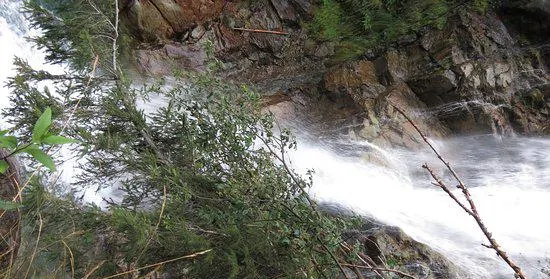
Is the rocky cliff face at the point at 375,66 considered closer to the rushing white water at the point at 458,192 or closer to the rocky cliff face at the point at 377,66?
the rocky cliff face at the point at 377,66

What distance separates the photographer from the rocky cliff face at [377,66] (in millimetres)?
9047

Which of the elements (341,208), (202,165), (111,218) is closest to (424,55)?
(341,208)

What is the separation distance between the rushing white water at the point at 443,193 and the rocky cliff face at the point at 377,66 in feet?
1.47

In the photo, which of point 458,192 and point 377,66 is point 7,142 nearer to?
point 458,192

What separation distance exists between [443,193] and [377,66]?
3492 millimetres

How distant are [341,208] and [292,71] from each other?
486 cm

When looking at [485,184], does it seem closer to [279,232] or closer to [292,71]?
[292,71]

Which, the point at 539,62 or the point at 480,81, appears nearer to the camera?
the point at 480,81

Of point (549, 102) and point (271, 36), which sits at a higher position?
point (271, 36)

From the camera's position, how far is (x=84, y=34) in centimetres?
448

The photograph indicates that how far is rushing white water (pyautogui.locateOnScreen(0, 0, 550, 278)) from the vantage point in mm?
5930

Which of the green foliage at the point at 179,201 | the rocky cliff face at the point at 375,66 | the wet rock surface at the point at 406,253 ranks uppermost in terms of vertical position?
the rocky cliff face at the point at 375,66

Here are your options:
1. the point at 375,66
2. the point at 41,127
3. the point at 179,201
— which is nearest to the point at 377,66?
the point at 375,66

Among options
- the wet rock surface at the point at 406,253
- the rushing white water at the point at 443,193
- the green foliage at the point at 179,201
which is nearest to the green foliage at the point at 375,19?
the rushing white water at the point at 443,193
